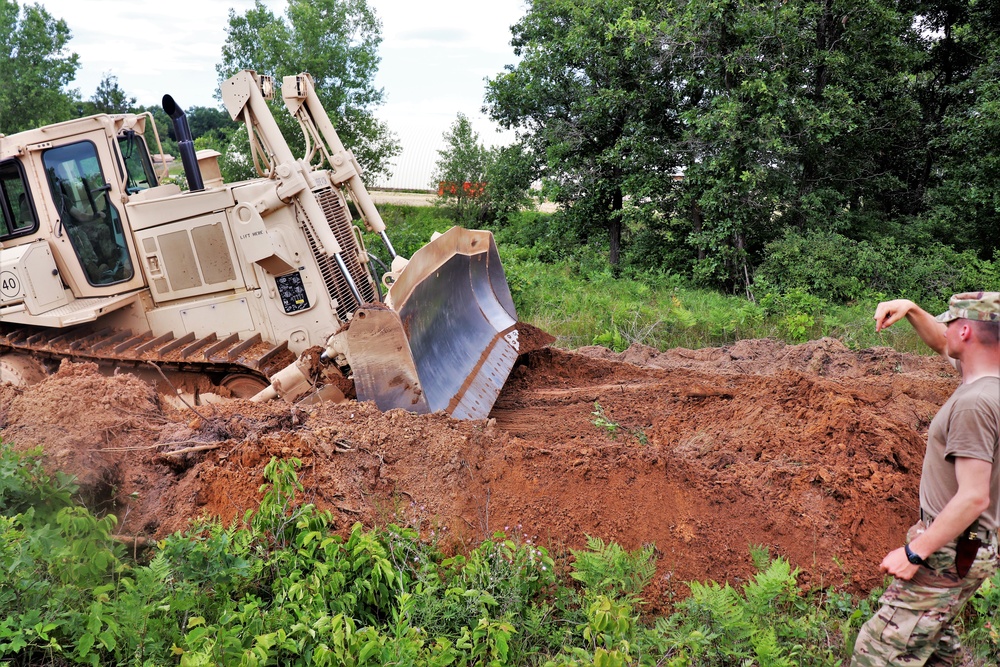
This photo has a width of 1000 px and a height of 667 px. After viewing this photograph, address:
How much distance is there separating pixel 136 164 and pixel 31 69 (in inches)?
887

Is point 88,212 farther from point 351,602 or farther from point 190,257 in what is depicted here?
point 351,602

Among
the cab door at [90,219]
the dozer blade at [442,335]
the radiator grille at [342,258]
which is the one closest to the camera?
the dozer blade at [442,335]

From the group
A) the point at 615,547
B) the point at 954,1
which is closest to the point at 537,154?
the point at 954,1

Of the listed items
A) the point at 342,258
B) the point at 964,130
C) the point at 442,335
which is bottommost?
the point at 442,335

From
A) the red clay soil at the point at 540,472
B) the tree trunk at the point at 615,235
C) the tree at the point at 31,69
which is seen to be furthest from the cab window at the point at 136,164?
the tree at the point at 31,69

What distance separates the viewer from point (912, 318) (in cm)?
332

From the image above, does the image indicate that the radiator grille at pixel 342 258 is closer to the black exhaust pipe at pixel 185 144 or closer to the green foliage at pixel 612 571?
the black exhaust pipe at pixel 185 144

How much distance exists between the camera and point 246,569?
3.57 meters

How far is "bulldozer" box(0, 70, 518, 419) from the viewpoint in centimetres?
674

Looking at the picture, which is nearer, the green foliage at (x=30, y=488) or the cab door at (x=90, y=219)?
the green foliage at (x=30, y=488)

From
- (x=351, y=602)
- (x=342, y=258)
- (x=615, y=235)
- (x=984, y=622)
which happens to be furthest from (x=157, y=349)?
(x=615, y=235)

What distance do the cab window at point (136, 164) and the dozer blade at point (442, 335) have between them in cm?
308

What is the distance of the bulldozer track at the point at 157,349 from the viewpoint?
6656mm

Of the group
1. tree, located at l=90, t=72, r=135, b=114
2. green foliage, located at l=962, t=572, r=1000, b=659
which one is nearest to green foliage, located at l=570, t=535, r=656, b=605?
green foliage, located at l=962, t=572, r=1000, b=659
